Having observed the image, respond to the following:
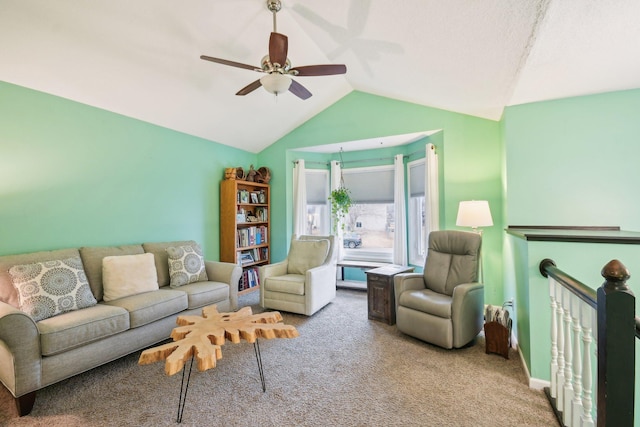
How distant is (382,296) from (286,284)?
119 centimetres

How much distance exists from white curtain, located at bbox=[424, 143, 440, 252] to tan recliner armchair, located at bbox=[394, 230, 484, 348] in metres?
0.73

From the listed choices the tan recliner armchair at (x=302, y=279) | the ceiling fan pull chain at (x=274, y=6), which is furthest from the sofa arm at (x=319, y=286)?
the ceiling fan pull chain at (x=274, y=6)

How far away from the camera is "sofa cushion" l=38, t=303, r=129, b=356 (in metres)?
2.02

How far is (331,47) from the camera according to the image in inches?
125

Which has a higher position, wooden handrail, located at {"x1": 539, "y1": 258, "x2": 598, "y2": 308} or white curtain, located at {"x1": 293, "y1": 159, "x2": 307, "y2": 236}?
white curtain, located at {"x1": 293, "y1": 159, "x2": 307, "y2": 236}

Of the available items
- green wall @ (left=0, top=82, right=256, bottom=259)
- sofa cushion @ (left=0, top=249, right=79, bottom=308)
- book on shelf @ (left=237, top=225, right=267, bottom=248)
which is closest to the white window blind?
book on shelf @ (left=237, top=225, right=267, bottom=248)

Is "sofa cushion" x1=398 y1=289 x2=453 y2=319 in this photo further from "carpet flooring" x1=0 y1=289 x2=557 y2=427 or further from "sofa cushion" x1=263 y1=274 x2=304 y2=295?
"sofa cushion" x1=263 y1=274 x2=304 y2=295

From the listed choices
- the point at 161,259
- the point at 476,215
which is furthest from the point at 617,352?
the point at 161,259

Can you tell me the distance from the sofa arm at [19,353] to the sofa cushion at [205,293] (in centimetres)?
124

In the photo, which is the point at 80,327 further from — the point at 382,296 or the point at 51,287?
the point at 382,296

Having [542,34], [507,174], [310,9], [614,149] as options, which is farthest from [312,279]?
[614,149]

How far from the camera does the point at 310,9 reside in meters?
2.58

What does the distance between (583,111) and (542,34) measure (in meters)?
1.24

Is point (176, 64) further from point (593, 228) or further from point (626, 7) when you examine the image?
point (593, 228)
